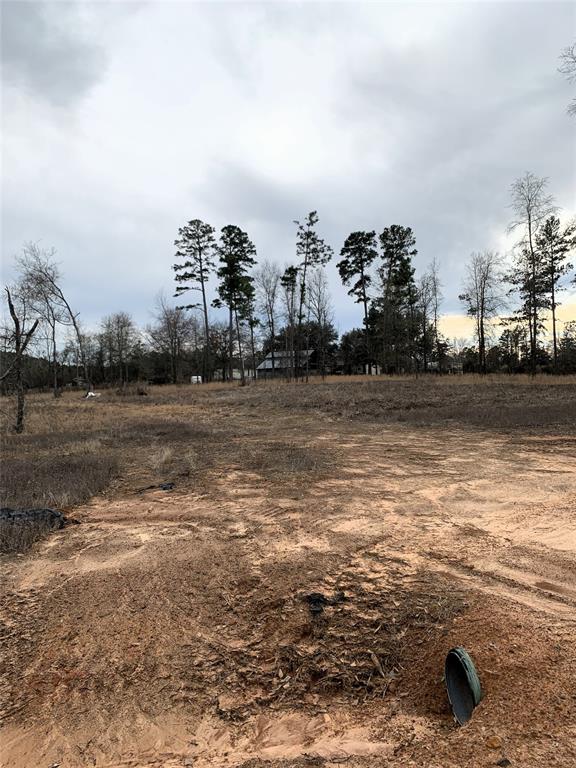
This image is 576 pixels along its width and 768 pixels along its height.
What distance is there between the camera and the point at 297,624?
3.16 m

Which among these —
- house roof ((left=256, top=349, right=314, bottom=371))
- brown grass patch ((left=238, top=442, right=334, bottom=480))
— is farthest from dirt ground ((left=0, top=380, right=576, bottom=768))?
house roof ((left=256, top=349, right=314, bottom=371))

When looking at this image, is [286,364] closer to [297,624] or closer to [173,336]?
[173,336]

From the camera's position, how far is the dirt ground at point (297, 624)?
Result: 225 cm

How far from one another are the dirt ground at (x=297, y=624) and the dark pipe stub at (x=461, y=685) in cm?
6

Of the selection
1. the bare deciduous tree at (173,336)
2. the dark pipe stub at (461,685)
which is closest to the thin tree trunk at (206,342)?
the bare deciduous tree at (173,336)

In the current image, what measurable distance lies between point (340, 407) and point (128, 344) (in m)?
43.7

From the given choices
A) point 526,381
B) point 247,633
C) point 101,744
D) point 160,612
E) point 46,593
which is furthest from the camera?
point 526,381

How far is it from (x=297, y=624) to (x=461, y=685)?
1185 millimetres

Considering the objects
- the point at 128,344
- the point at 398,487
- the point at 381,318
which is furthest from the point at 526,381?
the point at 128,344

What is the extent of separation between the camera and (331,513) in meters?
5.29

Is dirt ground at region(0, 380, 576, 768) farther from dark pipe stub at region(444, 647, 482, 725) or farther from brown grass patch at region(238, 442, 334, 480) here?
brown grass patch at region(238, 442, 334, 480)

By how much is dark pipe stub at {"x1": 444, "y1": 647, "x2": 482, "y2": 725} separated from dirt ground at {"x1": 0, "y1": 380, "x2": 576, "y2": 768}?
65 mm

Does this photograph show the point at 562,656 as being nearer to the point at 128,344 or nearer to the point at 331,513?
the point at 331,513

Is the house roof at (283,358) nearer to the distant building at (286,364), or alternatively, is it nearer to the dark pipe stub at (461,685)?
the distant building at (286,364)
